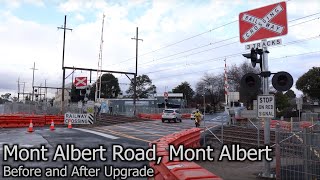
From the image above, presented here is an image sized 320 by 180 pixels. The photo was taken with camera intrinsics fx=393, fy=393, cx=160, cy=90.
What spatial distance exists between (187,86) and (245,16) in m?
124

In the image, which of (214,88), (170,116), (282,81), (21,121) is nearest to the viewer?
(282,81)

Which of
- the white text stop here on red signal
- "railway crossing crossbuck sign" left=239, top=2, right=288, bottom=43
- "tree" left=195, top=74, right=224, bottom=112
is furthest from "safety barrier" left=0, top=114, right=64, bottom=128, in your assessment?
"tree" left=195, top=74, right=224, bottom=112

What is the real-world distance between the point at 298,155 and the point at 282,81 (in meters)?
2.26

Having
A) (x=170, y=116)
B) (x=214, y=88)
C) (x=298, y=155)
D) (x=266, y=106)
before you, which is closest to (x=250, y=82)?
(x=266, y=106)

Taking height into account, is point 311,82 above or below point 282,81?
above

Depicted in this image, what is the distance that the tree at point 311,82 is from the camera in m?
76.1

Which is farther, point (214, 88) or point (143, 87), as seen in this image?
point (143, 87)

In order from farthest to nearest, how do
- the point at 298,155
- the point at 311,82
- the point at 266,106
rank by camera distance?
the point at 311,82 < the point at 266,106 < the point at 298,155

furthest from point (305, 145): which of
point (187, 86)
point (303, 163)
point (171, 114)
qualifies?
point (187, 86)

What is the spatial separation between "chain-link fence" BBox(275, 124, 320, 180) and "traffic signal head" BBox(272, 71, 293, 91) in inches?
51.3

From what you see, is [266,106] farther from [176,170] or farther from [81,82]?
[81,82]

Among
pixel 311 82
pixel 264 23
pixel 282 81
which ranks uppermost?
pixel 311 82

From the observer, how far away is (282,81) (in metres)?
A: 10.5

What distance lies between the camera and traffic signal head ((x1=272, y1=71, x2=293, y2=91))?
1030cm
